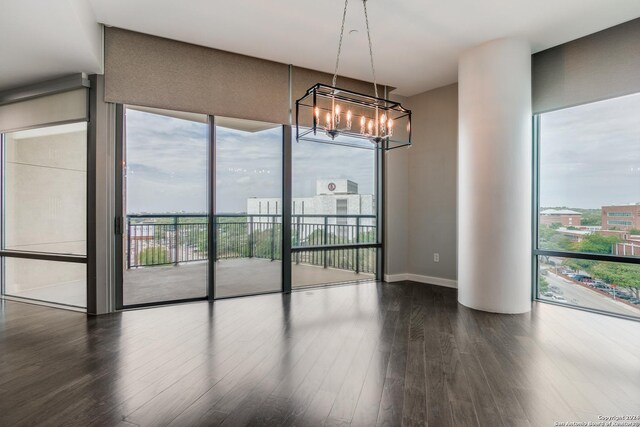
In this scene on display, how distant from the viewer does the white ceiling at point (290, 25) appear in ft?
10.2

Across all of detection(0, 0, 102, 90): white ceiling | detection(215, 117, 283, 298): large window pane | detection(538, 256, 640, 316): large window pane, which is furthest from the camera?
detection(215, 117, 283, 298): large window pane

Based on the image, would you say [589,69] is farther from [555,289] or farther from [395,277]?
[395,277]

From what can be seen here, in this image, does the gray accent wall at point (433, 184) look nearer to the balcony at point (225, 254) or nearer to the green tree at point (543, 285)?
the green tree at point (543, 285)

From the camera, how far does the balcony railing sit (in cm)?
409

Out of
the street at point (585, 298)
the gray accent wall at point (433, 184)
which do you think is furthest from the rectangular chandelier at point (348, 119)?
the street at point (585, 298)

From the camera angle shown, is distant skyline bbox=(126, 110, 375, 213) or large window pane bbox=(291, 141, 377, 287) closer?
distant skyline bbox=(126, 110, 375, 213)

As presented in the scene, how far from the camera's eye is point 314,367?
2.47 m

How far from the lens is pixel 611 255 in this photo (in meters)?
3.70

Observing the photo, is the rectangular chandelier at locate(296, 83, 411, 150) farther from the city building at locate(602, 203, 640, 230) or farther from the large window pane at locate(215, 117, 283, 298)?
the city building at locate(602, 203, 640, 230)

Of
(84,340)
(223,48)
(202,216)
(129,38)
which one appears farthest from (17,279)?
(223,48)

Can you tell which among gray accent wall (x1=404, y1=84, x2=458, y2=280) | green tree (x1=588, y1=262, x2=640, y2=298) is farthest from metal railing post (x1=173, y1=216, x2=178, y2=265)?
green tree (x1=588, y1=262, x2=640, y2=298)

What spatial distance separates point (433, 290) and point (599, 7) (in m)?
3.71

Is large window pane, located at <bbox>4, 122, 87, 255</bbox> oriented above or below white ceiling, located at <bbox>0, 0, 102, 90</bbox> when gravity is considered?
below

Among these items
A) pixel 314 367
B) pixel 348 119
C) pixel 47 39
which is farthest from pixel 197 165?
pixel 314 367
